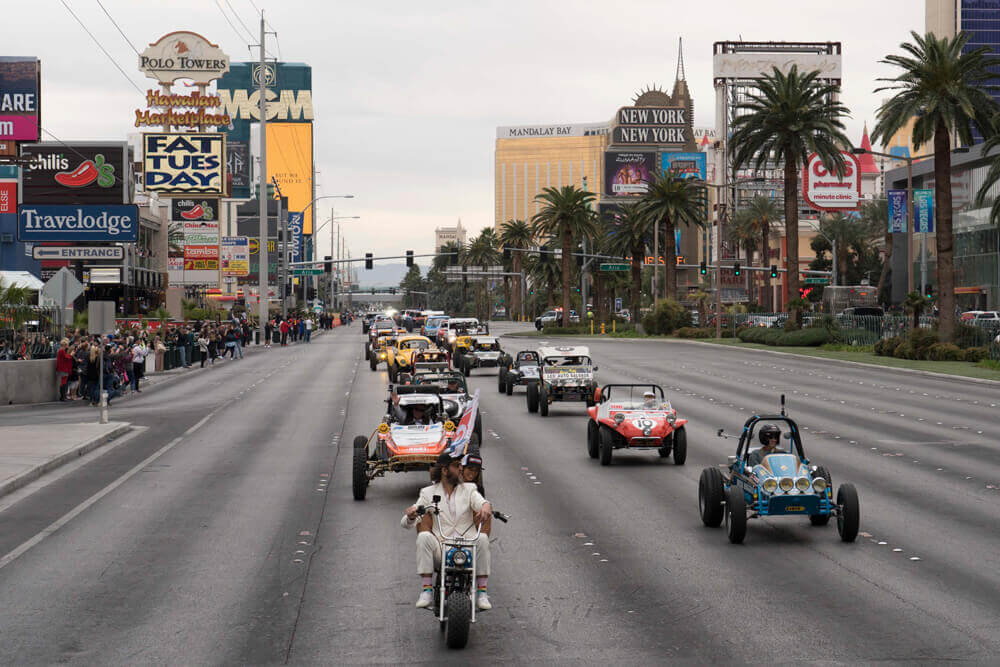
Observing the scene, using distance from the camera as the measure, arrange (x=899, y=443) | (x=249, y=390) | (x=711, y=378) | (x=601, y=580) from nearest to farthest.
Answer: (x=601, y=580)
(x=899, y=443)
(x=249, y=390)
(x=711, y=378)

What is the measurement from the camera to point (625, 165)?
196250 millimetres

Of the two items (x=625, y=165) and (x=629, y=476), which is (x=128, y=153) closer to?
(x=629, y=476)

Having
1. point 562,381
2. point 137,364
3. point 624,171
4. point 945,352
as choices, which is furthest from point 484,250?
point 562,381

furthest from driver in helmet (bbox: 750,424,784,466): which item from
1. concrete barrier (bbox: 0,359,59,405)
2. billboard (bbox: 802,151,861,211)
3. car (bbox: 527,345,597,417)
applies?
billboard (bbox: 802,151,861,211)

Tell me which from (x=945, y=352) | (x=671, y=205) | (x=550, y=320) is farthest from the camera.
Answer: (x=550, y=320)

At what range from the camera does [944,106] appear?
52312 mm

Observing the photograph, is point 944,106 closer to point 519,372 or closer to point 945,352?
point 945,352

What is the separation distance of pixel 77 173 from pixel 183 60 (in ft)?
119

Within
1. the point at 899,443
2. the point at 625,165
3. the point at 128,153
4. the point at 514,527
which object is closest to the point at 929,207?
the point at 128,153

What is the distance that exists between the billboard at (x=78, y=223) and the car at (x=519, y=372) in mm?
26525

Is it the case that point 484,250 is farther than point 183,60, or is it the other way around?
point 484,250

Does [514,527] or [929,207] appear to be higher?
[929,207]

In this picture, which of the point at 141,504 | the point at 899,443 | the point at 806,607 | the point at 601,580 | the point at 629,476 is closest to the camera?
the point at 806,607

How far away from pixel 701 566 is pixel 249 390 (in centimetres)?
3026
